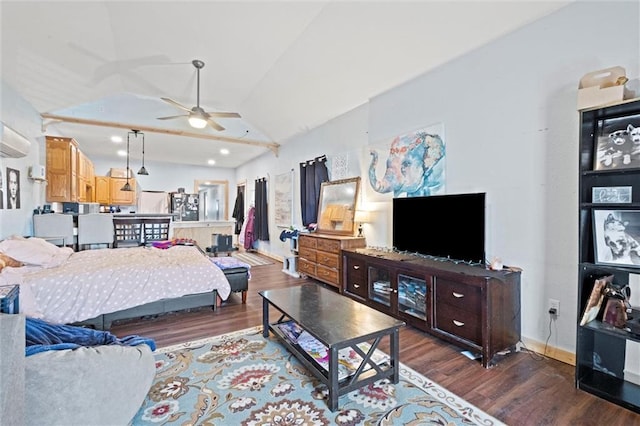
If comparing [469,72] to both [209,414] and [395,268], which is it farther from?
[209,414]

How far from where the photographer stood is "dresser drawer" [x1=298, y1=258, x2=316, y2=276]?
15.6ft

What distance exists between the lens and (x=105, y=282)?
2.81 metres

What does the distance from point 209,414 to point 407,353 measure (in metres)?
1.59

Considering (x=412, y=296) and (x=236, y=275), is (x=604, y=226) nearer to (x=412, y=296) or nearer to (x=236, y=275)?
(x=412, y=296)

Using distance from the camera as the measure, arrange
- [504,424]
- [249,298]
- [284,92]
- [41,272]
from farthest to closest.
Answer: [284,92]
[249,298]
[41,272]
[504,424]

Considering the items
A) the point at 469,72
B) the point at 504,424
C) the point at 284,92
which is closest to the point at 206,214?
the point at 284,92

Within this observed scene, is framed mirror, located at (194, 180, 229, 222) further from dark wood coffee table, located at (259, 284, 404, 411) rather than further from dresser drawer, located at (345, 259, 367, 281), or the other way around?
dark wood coffee table, located at (259, 284, 404, 411)

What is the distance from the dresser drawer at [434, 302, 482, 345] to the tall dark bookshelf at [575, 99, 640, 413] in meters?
0.61

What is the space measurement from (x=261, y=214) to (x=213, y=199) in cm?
370

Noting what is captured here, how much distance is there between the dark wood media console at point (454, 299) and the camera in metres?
2.31

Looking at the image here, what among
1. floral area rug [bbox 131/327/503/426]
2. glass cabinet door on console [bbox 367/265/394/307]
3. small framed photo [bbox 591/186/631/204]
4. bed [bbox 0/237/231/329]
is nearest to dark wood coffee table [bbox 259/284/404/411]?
floral area rug [bbox 131/327/503/426]

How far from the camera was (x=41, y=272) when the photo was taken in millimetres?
2734

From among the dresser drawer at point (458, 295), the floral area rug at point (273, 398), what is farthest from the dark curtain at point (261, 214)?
the dresser drawer at point (458, 295)

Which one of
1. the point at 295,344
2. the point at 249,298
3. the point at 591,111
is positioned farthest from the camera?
the point at 249,298
